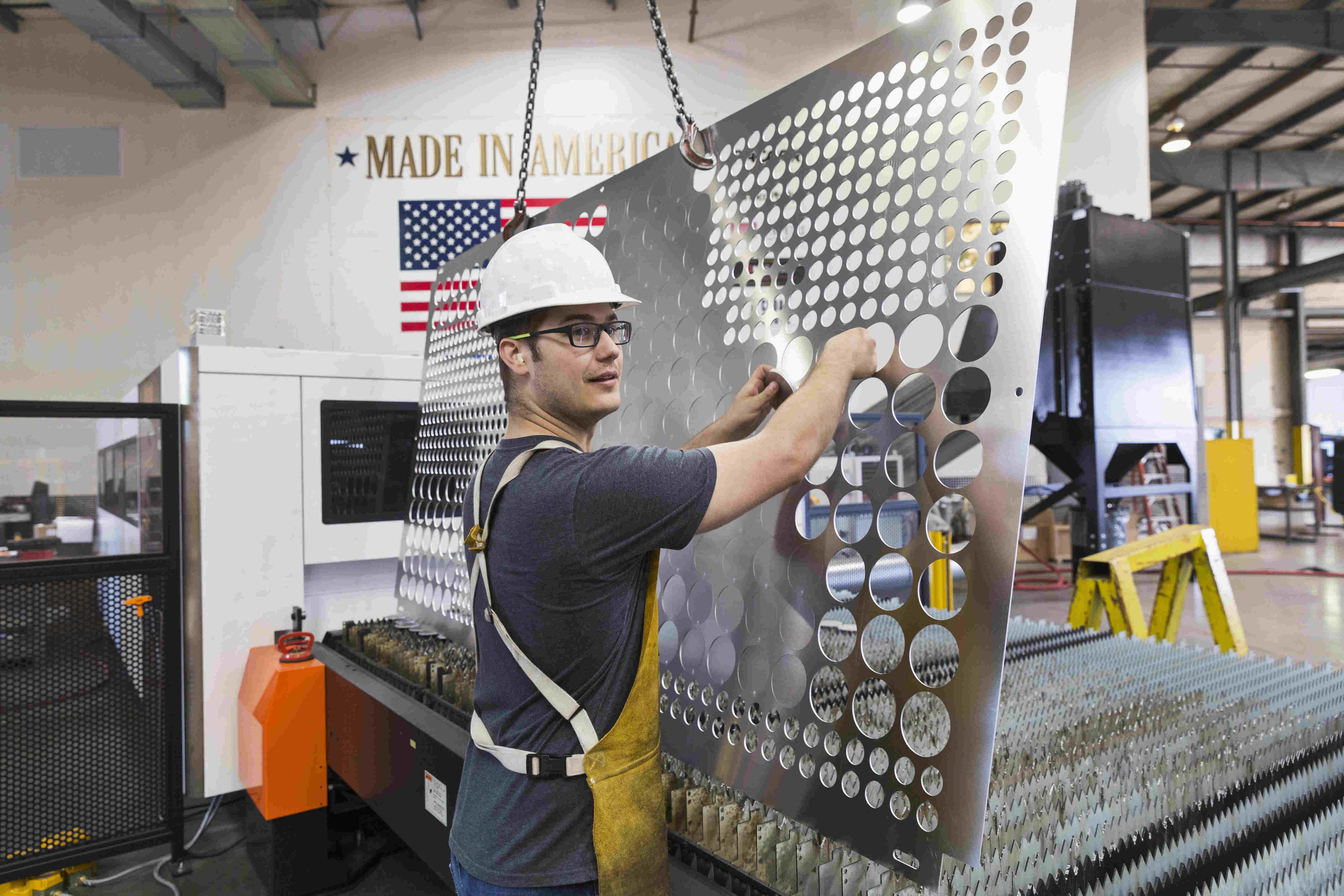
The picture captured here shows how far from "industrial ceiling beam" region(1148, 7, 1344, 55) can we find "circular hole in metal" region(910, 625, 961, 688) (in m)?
9.01

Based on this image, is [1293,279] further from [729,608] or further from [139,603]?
[139,603]

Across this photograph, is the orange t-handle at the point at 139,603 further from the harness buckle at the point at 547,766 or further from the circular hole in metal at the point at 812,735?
the circular hole in metal at the point at 812,735

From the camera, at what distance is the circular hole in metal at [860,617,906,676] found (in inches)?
46.2

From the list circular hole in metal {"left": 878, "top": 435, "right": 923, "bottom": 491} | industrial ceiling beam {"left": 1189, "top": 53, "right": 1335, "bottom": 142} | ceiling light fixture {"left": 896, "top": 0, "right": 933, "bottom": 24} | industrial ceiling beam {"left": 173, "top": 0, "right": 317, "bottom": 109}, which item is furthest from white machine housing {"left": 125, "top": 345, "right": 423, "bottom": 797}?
industrial ceiling beam {"left": 1189, "top": 53, "right": 1335, "bottom": 142}

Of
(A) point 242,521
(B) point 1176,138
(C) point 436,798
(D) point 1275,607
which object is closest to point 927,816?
(C) point 436,798

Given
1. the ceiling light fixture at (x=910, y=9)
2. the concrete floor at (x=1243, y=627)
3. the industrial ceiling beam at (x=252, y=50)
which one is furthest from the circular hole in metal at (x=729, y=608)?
the ceiling light fixture at (x=910, y=9)

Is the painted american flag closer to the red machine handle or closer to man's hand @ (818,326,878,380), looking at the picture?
the red machine handle

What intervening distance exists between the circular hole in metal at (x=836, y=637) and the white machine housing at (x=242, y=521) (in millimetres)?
1989

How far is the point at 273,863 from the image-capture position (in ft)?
8.46

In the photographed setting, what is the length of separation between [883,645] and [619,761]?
38.3 inches

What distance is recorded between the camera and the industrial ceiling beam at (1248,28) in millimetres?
8242

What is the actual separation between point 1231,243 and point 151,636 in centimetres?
1612

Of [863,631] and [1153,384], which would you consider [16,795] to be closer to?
[863,631]

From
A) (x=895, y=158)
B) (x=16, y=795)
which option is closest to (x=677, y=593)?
(x=895, y=158)
